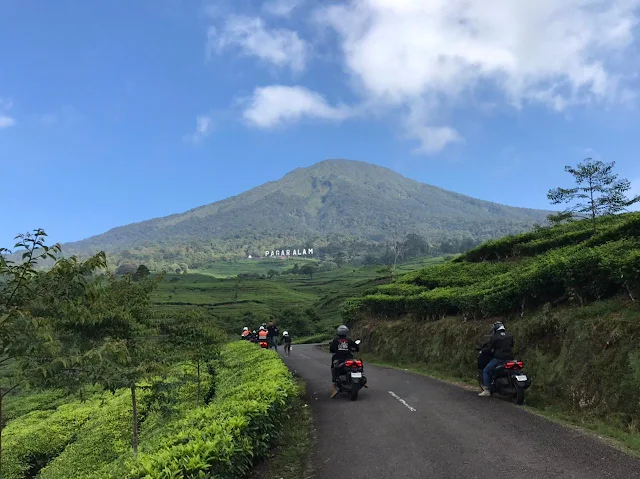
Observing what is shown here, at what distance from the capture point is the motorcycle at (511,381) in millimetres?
10234

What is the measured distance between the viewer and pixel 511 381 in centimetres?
1060

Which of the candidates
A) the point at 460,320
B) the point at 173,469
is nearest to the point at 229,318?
the point at 460,320

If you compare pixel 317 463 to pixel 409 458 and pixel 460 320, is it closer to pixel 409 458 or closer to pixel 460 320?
pixel 409 458

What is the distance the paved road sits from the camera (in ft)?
20.4

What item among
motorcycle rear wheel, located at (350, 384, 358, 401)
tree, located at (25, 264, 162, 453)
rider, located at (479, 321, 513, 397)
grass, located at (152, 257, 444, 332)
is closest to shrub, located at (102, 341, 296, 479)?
tree, located at (25, 264, 162, 453)

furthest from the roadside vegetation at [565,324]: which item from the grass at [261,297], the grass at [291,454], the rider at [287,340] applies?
the grass at [261,297]

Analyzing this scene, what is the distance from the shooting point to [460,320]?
18.4 m

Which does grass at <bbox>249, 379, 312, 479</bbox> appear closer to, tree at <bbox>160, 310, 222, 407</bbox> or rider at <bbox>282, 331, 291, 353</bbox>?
tree at <bbox>160, 310, 222, 407</bbox>

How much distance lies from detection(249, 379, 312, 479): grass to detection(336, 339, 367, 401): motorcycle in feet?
5.79

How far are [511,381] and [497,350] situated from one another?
783 millimetres

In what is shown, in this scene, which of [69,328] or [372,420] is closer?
[372,420]

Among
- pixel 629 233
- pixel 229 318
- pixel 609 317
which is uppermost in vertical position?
pixel 629 233

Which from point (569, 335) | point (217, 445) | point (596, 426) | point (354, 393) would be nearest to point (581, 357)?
point (569, 335)

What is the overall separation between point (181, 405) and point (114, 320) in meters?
9.52
